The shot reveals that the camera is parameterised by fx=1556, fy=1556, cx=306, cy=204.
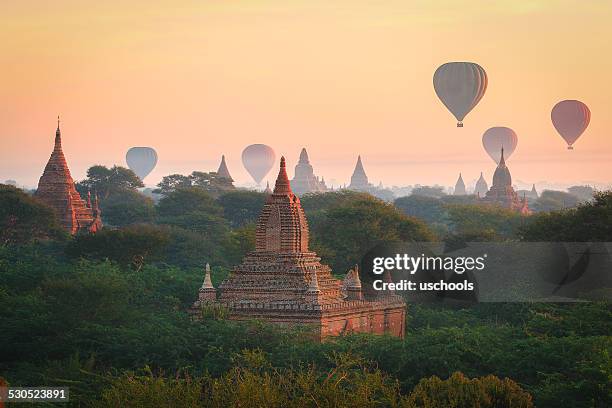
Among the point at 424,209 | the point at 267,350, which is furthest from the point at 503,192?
the point at 267,350

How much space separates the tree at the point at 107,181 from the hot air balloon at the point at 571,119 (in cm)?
Answer: 4919

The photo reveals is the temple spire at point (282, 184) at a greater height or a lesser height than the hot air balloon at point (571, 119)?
lesser

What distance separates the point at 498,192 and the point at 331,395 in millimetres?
142702

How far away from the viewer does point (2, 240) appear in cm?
9925

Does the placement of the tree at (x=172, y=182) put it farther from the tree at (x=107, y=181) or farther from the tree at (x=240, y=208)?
the tree at (x=240, y=208)

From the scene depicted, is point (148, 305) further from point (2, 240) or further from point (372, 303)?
point (2, 240)

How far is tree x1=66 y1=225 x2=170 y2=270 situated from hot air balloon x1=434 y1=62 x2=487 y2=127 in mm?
70928

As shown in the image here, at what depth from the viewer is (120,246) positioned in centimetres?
7812

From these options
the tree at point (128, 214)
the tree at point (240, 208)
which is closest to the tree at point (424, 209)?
the tree at point (240, 208)

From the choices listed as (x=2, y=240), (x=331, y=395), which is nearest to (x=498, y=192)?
(x=2, y=240)

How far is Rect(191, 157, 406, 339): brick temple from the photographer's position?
177 ft

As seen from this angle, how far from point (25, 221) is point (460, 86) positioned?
59229mm

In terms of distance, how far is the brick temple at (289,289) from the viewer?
53.9 metres

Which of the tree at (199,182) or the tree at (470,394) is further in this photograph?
the tree at (199,182)
